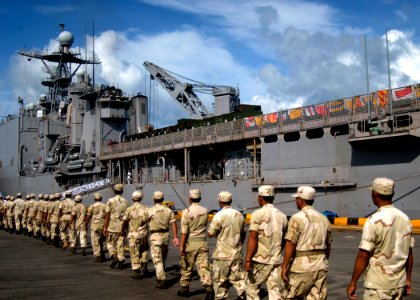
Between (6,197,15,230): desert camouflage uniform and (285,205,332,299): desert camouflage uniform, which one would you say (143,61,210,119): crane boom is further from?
(285,205,332,299): desert camouflage uniform

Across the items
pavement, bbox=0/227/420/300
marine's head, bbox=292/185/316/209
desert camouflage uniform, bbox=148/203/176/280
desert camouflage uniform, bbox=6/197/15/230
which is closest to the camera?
marine's head, bbox=292/185/316/209

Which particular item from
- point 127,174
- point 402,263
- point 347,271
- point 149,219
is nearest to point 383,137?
point 347,271

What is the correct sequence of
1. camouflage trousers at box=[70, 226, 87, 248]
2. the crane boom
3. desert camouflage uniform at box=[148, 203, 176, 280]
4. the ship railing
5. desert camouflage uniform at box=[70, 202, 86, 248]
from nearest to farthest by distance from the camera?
desert camouflage uniform at box=[148, 203, 176, 280] → camouflage trousers at box=[70, 226, 87, 248] → desert camouflage uniform at box=[70, 202, 86, 248] → the ship railing → the crane boom

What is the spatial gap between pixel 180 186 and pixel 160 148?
13.1 feet

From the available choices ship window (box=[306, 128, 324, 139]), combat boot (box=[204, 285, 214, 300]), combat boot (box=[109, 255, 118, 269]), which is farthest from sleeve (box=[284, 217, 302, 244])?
ship window (box=[306, 128, 324, 139])

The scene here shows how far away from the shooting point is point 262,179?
2156cm

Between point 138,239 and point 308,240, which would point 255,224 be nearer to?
point 308,240

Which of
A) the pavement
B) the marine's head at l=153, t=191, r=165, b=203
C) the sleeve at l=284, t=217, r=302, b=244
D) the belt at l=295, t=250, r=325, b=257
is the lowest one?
the pavement

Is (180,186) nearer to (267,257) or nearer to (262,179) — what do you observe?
(262,179)

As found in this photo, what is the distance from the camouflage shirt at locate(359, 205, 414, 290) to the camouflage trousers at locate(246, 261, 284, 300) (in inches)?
71.0

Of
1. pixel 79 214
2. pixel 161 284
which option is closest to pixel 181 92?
pixel 79 214

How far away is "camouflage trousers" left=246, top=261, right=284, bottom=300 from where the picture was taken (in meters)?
6.12

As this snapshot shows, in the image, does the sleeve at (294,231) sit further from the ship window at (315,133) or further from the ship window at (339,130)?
the ship window at (315,133)

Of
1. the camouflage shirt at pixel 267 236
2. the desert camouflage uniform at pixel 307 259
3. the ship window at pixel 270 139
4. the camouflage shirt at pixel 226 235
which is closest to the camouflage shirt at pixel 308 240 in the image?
the desert camouflage uniform at pixel 307 259
